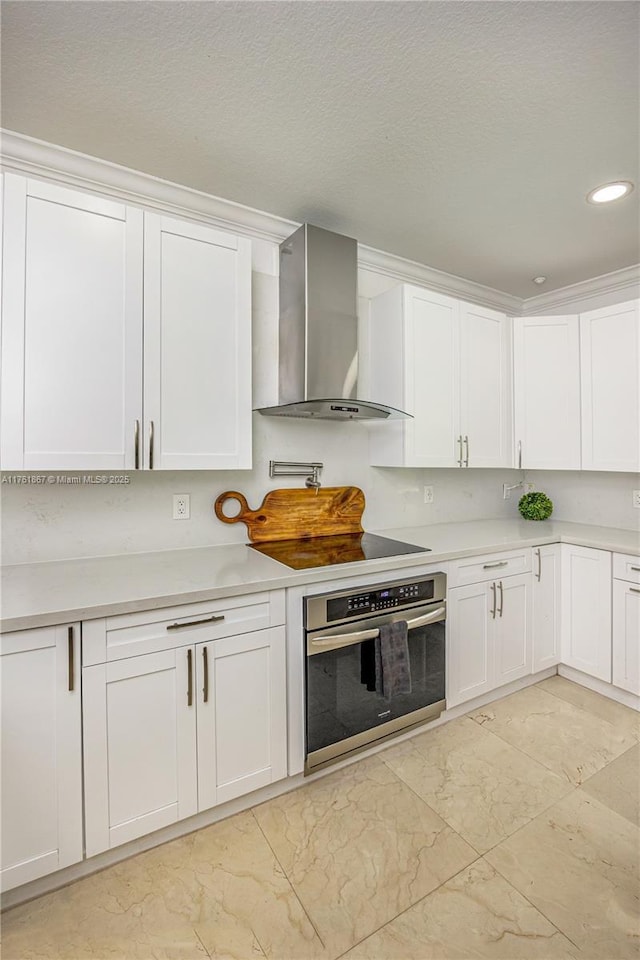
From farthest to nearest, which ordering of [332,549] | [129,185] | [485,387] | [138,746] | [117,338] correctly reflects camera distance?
[485,387]
[332,549]
[129,185]
[117,338]
[138,746]

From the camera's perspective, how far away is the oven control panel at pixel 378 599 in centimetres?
185

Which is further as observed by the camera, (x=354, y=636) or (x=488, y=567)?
(x=488, y=567)

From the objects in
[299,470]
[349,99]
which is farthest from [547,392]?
[349,99]

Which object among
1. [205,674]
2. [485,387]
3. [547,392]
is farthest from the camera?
[547,392]

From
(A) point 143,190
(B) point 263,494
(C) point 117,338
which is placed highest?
(A) point 143,190

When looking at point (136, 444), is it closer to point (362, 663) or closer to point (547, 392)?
point (362, 663)

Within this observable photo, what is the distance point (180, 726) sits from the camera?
1.56 m

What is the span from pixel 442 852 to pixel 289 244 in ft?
8.91

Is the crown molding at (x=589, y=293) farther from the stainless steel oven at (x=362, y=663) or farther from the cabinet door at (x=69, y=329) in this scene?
the cabinet door at (x=69, y=329)

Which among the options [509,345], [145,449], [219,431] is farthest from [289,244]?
[509,345]

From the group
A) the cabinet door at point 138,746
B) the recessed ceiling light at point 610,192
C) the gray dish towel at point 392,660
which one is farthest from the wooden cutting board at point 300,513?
the recessed ceiling light at point 610,192

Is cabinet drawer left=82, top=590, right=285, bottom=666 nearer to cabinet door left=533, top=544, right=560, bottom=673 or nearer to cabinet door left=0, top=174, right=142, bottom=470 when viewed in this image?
cabinet door left=0, top=174, right=142, bottom=470

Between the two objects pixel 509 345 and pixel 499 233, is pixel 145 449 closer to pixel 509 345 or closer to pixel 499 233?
pixel 499 233

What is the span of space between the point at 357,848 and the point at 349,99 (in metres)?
2.63
